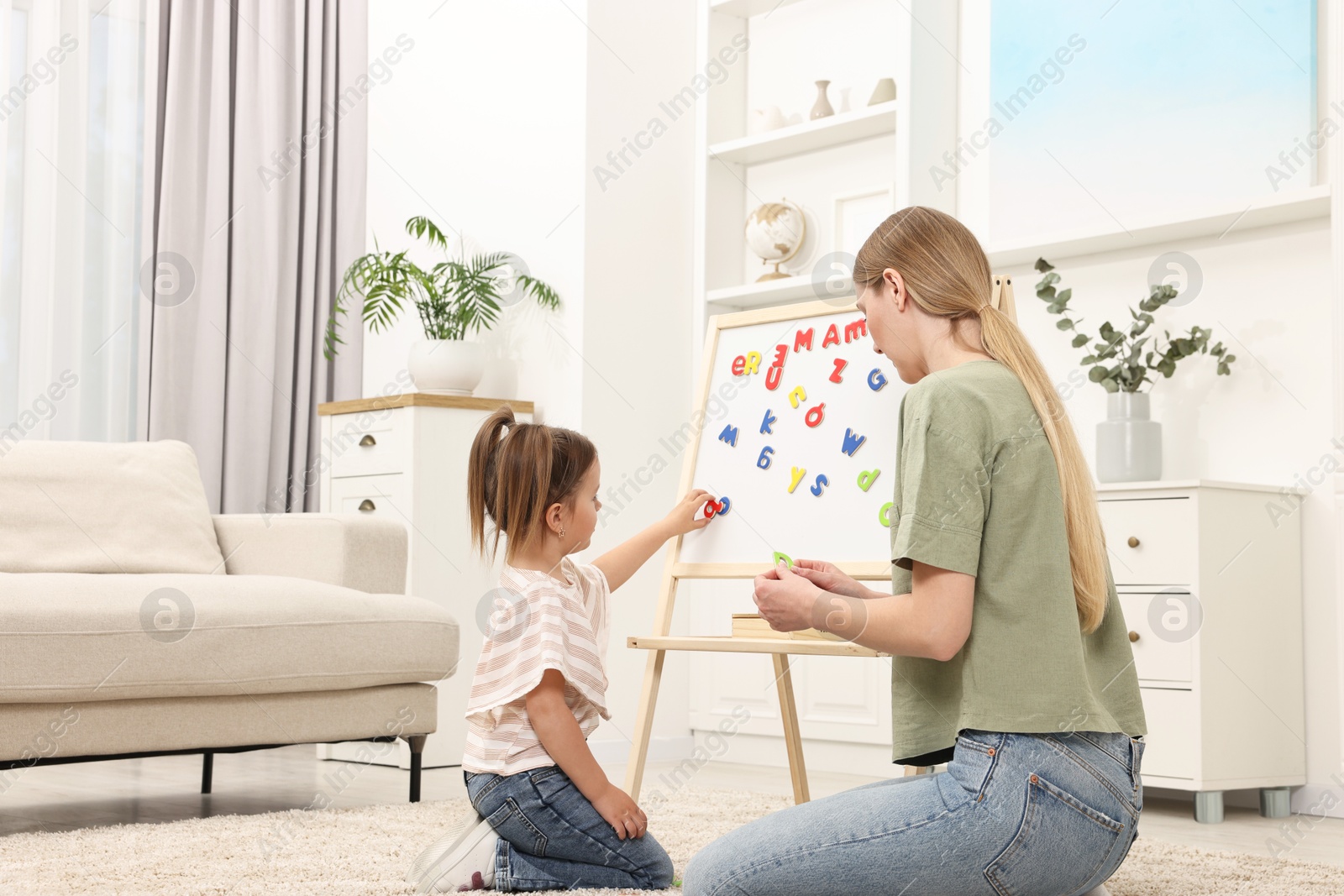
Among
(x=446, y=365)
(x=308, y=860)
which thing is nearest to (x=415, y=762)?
(x=308, y=860)

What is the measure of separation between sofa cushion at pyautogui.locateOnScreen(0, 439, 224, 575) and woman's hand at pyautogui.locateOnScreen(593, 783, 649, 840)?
1513mm

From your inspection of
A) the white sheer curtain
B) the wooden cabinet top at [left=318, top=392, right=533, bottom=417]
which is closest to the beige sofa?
the wooden cabinet top at [left=318, top=392, right=533, bottom=417]

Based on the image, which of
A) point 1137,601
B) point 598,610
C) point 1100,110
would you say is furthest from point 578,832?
point 1100,110

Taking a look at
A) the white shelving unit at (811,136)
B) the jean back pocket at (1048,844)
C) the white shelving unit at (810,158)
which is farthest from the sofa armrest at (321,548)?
the jean back pocket at (1048,844)

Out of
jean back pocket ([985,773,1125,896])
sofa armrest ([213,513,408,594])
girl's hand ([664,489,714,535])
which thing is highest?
girl's hand ([664,489,714,535])

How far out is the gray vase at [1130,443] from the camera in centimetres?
296

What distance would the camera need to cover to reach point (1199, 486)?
9.12 ft

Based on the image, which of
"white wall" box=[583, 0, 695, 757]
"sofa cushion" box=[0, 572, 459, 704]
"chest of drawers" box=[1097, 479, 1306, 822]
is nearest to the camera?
"sofa cushion" box=[0, 572, 459, 704]

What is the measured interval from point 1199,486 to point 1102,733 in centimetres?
161

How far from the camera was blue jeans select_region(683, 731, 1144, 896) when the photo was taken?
4.17 feet

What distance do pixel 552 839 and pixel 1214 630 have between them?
1.60 meters

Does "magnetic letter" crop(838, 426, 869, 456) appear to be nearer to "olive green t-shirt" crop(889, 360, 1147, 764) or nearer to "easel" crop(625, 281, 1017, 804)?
"easel" crop(625, 281, 1017, 804)

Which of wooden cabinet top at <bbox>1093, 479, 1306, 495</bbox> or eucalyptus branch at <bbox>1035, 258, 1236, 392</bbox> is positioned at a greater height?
eucalyptus branch at <bbox>1035, 258, 1236, 392</bbox>

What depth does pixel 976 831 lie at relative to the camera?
4.16 feet
